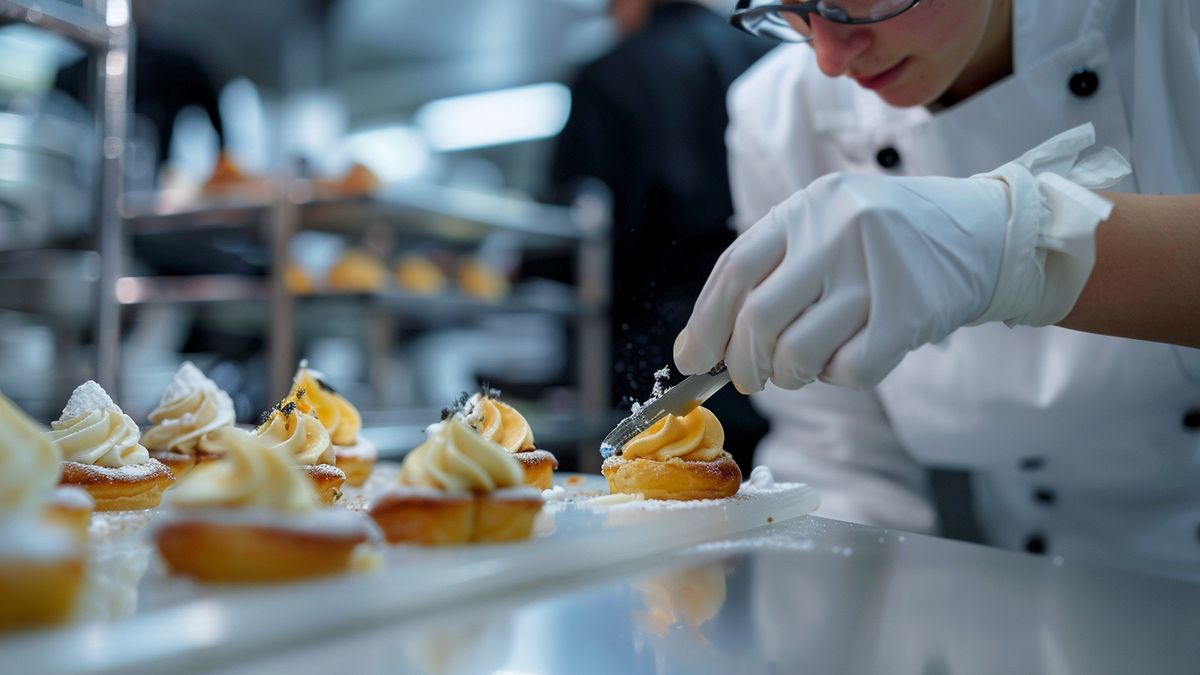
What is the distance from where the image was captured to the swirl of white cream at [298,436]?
146 cm

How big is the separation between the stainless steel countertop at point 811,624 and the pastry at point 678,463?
0.28 meters

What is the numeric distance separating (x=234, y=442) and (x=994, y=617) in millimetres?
785

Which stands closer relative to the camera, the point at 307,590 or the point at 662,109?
the point at 307,590

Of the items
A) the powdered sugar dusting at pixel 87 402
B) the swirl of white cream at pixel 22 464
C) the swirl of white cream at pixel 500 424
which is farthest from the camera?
the swirl of white cream at pixel 500 424

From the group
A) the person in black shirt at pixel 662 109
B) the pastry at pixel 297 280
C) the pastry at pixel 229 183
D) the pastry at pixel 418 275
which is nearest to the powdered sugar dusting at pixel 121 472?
the person in black shirt at pixel 662 109

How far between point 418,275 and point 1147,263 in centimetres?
450

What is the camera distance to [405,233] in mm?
5395

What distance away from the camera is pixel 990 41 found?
64.4 inches

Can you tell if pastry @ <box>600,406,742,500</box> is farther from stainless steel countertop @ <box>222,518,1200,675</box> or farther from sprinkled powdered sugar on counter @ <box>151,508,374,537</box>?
sprinkled powdered sugar on counter @ <box>151,508,374,537</box>

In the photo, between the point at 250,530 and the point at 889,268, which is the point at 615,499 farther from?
the point at 250,530

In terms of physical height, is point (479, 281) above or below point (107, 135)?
below

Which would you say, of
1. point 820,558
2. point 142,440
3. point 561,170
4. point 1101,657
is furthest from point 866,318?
point 561,170

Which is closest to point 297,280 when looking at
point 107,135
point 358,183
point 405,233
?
point 358,183

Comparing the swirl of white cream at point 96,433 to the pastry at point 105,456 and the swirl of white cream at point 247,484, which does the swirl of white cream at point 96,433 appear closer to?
the pastry at point 105,456
